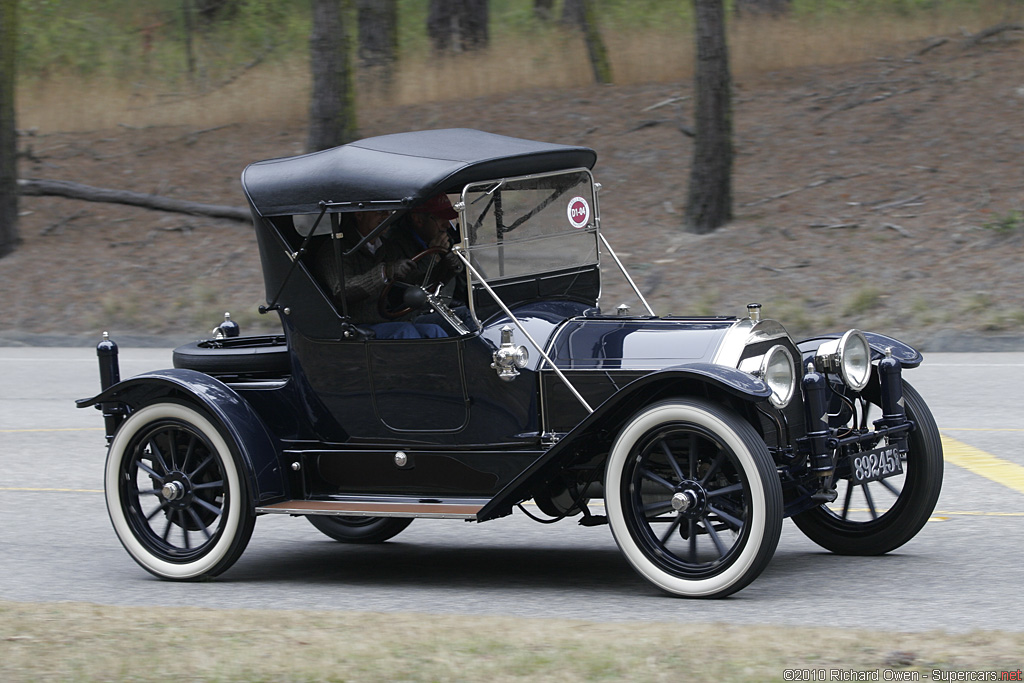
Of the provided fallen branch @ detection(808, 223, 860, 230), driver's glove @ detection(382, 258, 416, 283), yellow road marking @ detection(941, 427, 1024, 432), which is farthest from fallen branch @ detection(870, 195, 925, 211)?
driver's glove @ detection(382, 258, 416, 283)

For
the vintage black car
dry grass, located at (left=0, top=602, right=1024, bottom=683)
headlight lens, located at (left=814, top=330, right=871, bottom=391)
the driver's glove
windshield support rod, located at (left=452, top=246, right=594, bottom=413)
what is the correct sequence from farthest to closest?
the driver's glove < headlight lens, located at (left=814, top=330, right=871, bottom=391) < windshield support rod, located at (left=452, top=246, right=594, bottom=413) < the vintage black car < dry grass, located at (left=0, top=602, right=1024, bottom=683)

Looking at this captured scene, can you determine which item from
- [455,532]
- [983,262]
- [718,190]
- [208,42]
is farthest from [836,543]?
[208,42]

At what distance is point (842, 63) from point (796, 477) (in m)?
17.7

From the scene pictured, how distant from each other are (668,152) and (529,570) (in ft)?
47.1

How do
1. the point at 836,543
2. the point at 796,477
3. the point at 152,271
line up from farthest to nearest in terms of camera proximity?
the point at 152,271 → the point at 836,543 → the point at 796,477

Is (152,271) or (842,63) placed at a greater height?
(842,63)

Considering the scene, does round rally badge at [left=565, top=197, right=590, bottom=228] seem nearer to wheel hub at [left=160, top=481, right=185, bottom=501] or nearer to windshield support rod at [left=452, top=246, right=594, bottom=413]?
windshield support rod at [left=452, top=246, right=594, bottom=413]

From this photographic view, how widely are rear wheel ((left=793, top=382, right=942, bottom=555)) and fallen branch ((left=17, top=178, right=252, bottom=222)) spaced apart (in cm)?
1435

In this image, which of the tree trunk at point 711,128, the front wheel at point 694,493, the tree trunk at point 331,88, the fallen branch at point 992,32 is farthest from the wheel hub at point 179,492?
the fallen branch at point 992,32

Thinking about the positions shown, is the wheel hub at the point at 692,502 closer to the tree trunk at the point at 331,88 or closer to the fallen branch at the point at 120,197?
the tree trunk at the point at 331,88

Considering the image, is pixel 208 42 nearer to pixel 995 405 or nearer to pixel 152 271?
pixel 152 271

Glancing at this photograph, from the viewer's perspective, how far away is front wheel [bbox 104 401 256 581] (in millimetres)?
6312

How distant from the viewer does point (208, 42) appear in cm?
3169

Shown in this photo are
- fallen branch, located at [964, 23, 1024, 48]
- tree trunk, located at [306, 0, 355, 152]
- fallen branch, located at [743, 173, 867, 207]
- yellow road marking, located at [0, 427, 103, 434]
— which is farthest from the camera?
fallen branch, located at [964, 23, 1024, 48]
